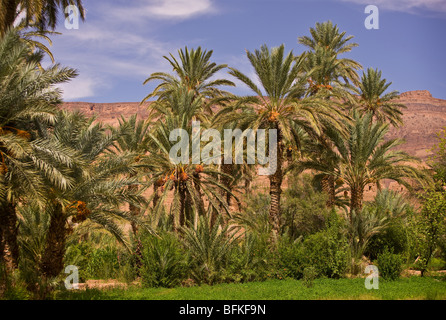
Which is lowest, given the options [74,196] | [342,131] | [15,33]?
[74,196]

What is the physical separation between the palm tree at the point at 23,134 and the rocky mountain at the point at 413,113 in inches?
3762

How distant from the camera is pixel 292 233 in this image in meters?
23.7

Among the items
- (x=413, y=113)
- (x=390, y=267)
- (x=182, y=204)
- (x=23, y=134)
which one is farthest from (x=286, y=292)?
(x=413, y=113)

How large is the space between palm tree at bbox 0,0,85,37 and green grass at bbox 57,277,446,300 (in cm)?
810

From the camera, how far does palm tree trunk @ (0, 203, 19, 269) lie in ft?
37.9

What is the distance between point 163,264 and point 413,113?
115 m

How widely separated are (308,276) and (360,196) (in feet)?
22.3
